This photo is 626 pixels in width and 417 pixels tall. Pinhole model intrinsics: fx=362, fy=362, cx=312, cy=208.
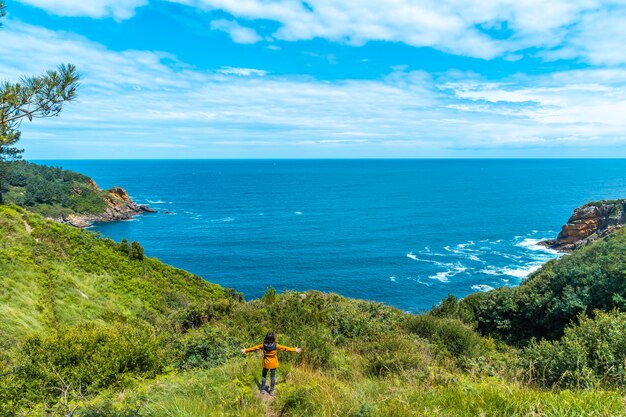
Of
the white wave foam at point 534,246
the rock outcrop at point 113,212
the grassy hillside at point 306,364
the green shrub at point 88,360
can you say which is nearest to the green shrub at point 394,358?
the grassy hillside at point 306,364

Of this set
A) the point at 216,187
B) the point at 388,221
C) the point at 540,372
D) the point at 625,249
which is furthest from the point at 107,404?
the point at 216,187

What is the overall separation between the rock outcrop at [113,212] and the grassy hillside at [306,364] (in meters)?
85.3

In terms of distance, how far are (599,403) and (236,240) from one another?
80.7 metres

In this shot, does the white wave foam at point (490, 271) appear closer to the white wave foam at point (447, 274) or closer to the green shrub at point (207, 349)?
the white wave foam at point (447, 274)

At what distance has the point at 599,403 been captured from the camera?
5.16 meters

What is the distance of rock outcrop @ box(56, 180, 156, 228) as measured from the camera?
10029 cm

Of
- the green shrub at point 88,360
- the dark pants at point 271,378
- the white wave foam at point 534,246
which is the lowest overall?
the white wave foam at point 534,246

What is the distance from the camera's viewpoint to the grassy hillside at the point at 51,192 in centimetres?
9831

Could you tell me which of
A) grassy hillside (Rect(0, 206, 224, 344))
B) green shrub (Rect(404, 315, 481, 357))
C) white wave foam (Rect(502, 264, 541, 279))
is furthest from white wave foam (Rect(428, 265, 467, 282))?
green shrub (Rect(404, 315, 481, 357))

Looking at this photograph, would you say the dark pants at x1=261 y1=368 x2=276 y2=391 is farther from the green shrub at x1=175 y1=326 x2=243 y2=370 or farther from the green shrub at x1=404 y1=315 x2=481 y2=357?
the green shrub at x1=404 y1=315 x2=481 y2=357

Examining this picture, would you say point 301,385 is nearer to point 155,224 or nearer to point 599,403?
point 599,403

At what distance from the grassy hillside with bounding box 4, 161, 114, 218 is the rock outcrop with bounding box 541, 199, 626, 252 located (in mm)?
122180

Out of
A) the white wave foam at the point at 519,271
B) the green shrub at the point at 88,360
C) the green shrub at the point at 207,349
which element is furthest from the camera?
the white wave foam at the point at 519,271

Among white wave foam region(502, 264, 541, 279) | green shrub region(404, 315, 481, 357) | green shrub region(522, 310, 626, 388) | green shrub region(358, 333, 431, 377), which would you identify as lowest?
white wave foam region(502, 264, 541, 279)
